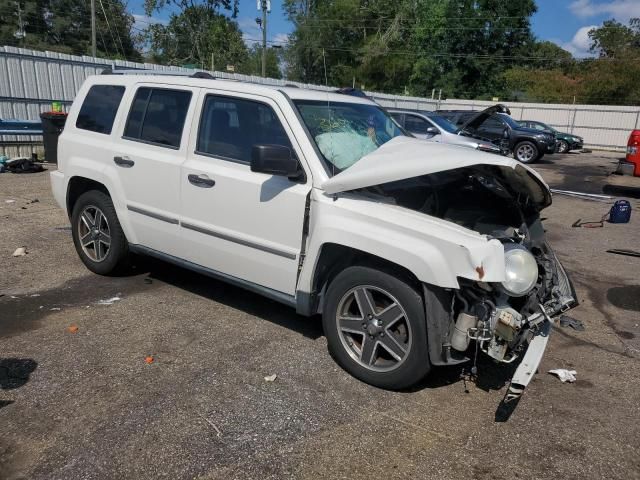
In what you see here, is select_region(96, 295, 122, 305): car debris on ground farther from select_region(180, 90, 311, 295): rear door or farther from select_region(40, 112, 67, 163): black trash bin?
select_region(40, 112, 67, 163): black trash bin

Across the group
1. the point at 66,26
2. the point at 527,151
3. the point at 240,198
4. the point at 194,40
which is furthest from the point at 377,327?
the point at 66,26

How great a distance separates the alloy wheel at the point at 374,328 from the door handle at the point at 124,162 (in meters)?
2.37

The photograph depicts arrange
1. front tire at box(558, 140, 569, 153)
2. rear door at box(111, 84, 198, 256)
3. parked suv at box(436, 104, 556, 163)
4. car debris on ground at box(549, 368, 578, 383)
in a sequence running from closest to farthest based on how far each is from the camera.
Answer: car debris on ground at box(549, 368, 578, 383)
rear door at box(111, 84, 198, 256)
parked suv at box(436, 104, 556, 163)
front tire at box(558, 140, 569, 153)

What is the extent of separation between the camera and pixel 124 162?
4652mm

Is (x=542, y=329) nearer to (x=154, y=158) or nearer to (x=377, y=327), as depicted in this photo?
(x=377, y=327)

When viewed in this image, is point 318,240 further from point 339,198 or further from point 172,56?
point 172,56

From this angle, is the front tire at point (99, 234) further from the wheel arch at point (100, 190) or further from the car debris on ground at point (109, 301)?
the car debris on ground at point (109, 301)

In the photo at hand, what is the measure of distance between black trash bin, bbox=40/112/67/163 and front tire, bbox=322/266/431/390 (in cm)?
1054

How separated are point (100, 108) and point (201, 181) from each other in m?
1.69

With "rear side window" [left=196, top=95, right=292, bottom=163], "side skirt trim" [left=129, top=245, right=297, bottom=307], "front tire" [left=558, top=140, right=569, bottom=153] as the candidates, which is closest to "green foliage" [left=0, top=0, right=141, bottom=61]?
"front tire" [left=558, top=140, right=569, bottom=153]

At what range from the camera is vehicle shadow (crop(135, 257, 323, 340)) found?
4.41 m

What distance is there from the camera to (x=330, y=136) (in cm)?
392

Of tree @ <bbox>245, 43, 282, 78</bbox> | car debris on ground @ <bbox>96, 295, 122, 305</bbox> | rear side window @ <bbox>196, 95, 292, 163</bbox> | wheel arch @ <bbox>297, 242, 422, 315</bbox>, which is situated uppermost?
tree @ <bbox>245, 43, 282, 78</bbox>

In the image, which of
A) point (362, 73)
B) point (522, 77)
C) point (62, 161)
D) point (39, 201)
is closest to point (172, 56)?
point (362, 73)
